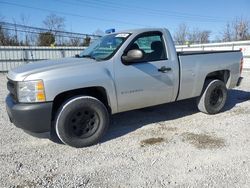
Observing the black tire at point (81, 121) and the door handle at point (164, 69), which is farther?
the door handle at point (164, 69)

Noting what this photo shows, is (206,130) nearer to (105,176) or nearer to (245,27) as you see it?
(105,176)

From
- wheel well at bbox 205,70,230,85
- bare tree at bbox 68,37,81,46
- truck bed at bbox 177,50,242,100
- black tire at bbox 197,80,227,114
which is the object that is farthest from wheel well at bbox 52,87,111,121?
bare tree at bbox 68,37,81,46

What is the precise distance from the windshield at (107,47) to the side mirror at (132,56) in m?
0.23

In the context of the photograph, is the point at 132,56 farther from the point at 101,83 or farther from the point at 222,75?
the point at 222,75

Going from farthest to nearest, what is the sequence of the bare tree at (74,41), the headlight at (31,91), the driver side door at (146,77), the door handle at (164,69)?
1. the bare tree at (74,41)
2. the door handle at (164,69)
3. the driver side door at (146,77)
4. the headlight at (31,91)

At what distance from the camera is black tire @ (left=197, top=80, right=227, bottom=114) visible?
5.71 m

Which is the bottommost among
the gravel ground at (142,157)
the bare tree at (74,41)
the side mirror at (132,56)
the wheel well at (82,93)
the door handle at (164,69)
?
the gravel ground at (142,157)

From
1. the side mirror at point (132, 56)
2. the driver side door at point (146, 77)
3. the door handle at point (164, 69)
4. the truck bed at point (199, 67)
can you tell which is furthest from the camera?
the truck bed at point (199, 67)

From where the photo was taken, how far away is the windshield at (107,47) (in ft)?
14.6

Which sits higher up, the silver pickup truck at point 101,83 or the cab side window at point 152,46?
the cab side window at point 152,46

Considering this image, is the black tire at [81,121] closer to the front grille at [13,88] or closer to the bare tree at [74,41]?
the front grille at [13,88]

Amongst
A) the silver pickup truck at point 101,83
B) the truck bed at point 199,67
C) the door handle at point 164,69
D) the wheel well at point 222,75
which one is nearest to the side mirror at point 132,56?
the silver pickup truck at point 101,83

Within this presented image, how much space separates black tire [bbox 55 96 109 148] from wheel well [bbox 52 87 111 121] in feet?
0.46

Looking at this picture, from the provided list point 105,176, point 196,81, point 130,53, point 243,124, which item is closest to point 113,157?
point 105,176
